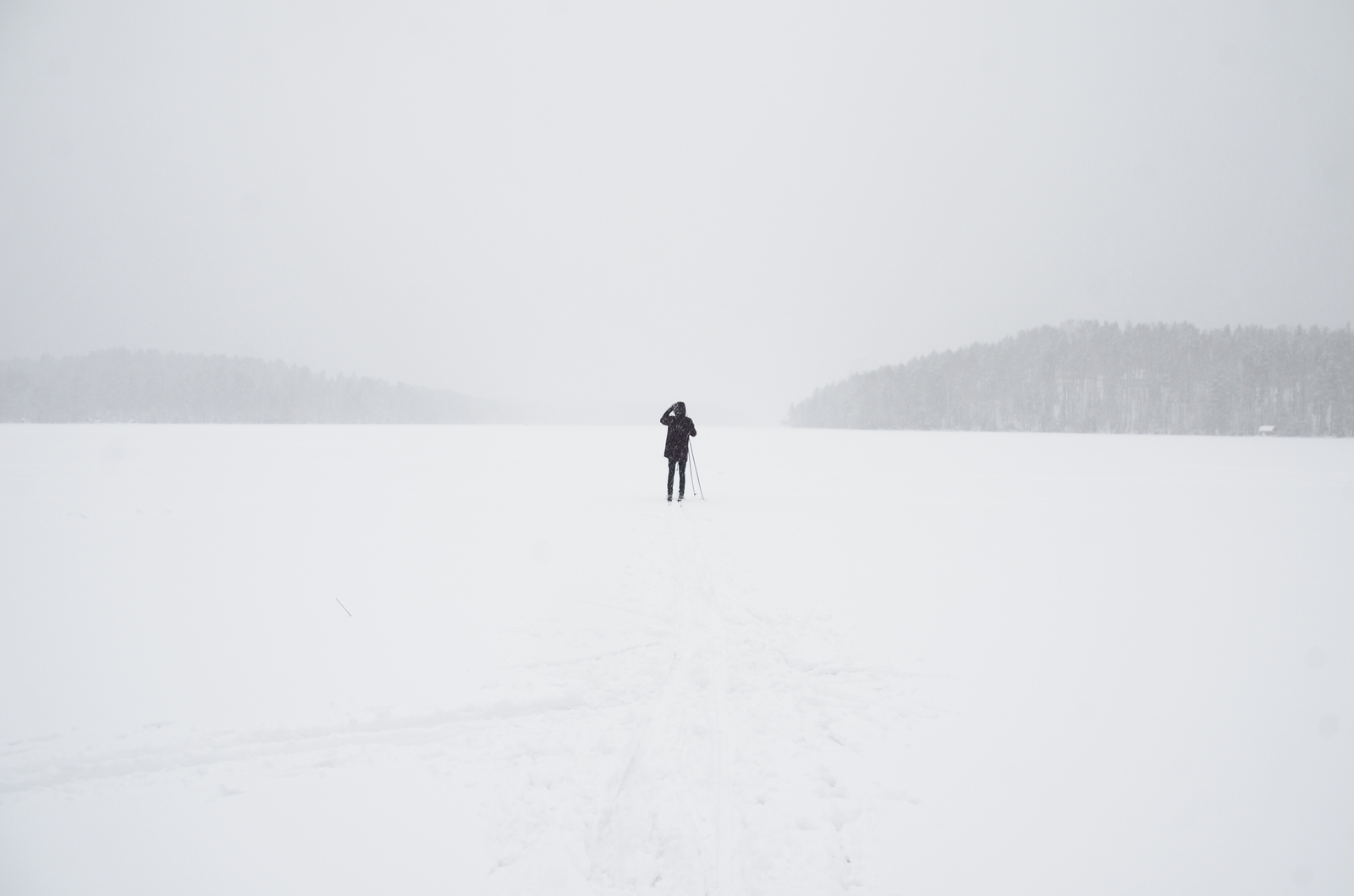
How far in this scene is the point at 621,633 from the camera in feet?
22.0

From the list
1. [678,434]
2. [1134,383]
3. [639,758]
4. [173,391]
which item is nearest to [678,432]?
[678,434]

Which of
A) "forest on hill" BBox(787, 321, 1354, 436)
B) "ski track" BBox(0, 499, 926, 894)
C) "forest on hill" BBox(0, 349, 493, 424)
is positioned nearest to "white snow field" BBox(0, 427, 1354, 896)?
"ski track" BBox(0, 499, 926, 894)

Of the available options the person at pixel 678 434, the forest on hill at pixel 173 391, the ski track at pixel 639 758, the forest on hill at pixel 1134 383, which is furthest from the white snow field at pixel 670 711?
the forest on hill at pixel 173 391

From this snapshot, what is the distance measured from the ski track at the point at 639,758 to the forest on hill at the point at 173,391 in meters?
114

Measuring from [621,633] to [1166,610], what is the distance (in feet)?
23.1

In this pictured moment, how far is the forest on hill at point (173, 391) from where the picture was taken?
3526 inches

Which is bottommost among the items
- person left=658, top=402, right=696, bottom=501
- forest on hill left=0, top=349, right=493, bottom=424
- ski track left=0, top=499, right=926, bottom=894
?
ski track left=0, top=499, right=926, bottom=894

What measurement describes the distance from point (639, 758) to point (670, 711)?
72 cm

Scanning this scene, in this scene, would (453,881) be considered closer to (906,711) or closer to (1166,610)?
(906,711)

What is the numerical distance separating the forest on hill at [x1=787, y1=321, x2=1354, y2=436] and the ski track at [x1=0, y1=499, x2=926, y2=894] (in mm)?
91831

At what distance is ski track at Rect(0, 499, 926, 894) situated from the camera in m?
3.38

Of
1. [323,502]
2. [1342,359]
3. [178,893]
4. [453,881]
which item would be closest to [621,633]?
[453,881]

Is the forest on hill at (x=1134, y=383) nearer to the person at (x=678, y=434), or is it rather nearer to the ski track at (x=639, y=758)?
the person at (x=678, y=434)

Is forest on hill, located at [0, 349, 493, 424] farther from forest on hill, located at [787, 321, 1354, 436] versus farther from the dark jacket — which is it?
forest on hill, located at [787, 321, 1354, 436]
